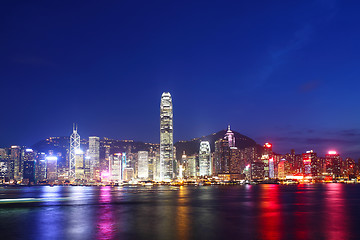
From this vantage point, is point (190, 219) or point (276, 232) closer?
point (276, 232)

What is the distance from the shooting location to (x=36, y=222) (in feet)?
173

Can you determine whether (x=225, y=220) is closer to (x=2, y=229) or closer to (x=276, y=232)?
(x=276, y=232)

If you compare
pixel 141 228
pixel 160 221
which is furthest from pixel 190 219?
pixel 141 228

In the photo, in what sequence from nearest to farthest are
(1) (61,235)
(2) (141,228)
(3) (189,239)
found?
(3) (189,239), (1) (61,235), (2) (141,228)

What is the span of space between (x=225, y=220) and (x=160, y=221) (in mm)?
9096

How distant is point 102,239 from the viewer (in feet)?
124

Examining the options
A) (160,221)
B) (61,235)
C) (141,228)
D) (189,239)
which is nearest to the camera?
(189,239)

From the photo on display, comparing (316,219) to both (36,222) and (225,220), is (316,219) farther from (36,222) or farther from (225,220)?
(36,222)

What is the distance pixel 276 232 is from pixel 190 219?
16259 millimetres

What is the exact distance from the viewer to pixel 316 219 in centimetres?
5397

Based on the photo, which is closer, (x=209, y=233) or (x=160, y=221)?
(x=209, y=233)

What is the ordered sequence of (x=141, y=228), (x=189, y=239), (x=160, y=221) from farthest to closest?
(x=160, y=221) < (x=141, y=228) < (x=189, y=239)

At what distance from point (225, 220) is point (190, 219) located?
16.0 ft

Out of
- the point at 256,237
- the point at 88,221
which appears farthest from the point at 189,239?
the point at 88,221
